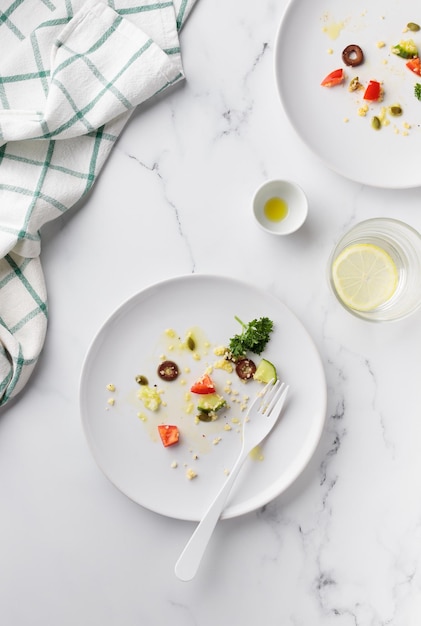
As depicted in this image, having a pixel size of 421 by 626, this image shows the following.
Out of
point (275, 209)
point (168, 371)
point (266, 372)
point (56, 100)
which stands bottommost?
point (266, 372)

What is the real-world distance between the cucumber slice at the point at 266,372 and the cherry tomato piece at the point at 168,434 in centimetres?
25

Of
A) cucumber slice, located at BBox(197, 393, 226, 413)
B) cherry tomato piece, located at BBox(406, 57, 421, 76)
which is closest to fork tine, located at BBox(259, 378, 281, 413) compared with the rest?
cucumber slice, located at BBox(197, 393, 226, 413)

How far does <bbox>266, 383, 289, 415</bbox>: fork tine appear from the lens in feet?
4.69

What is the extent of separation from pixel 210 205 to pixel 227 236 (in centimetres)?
10

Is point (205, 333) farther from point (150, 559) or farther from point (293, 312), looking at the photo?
point (150, 559)

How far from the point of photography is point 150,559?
1491 millimetres

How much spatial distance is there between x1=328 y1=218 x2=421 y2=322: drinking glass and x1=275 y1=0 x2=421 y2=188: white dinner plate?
0.13 m

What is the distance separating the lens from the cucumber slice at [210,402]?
4.67ft

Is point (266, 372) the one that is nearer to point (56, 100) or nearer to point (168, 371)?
point (168, 371)

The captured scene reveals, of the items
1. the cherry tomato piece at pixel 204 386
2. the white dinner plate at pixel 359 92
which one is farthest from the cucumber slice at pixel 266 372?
the white dinner plate at pixel 359 92

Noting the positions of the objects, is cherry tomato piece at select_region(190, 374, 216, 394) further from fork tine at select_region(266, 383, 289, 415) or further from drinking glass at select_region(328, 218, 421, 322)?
drinking glass at select_region(328, 218, 421, 322)

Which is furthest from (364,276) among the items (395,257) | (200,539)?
(200,539)

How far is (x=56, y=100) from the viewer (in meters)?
1.40

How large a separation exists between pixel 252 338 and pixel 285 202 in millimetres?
377
